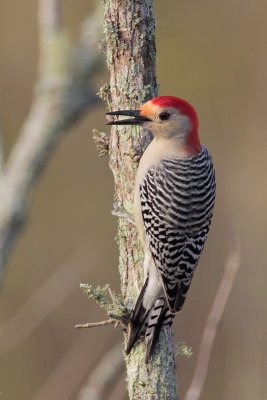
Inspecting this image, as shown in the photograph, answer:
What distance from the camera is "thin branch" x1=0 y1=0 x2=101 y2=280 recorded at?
4965 millimetres

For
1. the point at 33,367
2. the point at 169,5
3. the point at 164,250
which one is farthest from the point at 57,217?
the point at 164,250

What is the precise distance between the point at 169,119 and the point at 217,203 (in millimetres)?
2598

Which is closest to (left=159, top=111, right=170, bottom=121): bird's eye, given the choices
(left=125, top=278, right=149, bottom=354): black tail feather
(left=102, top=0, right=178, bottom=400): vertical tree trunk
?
(left=102, top=0, right=178, bottom=400): vertical tree trunk

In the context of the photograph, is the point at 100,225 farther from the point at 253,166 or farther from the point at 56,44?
the point at 56,44

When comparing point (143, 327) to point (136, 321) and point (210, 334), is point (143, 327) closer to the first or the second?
point (136, 321)

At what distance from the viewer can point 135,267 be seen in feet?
14.9

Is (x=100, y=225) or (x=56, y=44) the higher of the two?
(x=56, y=44)

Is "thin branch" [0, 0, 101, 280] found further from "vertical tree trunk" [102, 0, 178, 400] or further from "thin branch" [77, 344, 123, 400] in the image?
"thin branch" [77, 344, 123, 400]

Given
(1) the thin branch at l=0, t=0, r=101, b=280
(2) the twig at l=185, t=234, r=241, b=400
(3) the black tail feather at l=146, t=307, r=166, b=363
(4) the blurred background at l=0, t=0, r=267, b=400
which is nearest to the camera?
(2) the twig at l=185, t=234, r=241, b=400

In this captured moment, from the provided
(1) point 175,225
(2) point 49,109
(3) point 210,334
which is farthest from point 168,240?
(2) point 49,109

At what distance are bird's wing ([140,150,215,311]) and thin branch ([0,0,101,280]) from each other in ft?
2.14

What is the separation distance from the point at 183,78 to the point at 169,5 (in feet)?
1.85

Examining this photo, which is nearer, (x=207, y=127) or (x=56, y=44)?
(x=56, y=44)

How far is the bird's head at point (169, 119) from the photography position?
4473mm
